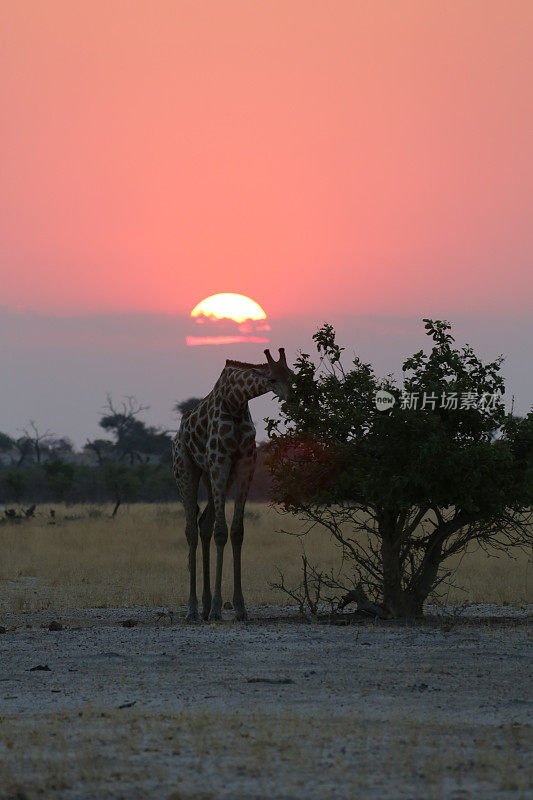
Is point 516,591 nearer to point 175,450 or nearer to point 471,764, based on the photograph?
point 175,450

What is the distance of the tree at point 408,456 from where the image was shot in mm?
12875

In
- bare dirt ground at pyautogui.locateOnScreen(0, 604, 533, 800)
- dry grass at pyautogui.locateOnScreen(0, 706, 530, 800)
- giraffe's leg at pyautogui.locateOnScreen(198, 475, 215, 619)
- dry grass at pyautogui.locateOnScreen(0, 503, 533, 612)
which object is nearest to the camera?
dry grass at pyautogui.locateOnScreen(0, 706, 530, 800)

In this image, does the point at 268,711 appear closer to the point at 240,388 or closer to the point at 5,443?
the point at 240,388

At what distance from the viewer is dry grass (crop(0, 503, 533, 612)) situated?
18.2m

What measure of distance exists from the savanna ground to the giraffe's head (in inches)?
115

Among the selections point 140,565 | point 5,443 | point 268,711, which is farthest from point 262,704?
point 5,443

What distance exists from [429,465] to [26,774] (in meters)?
7.11

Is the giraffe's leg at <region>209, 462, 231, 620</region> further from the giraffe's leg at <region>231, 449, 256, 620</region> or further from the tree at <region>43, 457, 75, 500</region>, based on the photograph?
the tree at <region>43, 457, 75, 500</region>

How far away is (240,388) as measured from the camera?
14.6 m

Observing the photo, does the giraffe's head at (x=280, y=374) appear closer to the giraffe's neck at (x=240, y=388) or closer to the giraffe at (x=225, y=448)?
the giraffe at (x=225, y=448)

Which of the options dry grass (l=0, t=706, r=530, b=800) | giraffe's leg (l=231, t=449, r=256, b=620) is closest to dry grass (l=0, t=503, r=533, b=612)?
giraffe's leg (l=231, t=449, r=256, b=620)

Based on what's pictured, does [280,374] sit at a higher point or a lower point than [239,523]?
higher

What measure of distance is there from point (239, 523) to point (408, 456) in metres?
2.73

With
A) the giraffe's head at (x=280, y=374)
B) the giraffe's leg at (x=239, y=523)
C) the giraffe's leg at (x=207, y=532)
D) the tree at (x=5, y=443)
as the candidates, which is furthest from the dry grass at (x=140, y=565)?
the tree at (x=5, y=443)
